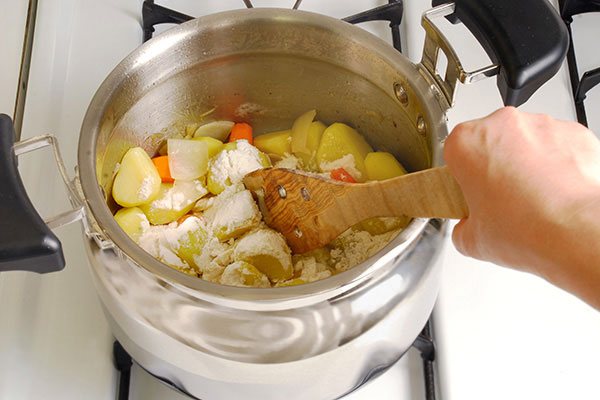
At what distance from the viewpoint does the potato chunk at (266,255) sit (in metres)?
0.72

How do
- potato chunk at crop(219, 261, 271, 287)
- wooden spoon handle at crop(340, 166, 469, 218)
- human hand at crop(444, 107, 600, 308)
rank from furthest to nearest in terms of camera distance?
potato chunk at crop(219, 261, 271, 287), wooden spoon handle at crop(340, 166, 469, 218), human hand at crop(444, 107, 600, 308)

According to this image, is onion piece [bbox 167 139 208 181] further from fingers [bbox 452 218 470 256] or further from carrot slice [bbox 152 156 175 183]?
fingers [bbox 452 218 470 256]

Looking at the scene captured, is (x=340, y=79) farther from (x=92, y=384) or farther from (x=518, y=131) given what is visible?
(x=92, y=384)

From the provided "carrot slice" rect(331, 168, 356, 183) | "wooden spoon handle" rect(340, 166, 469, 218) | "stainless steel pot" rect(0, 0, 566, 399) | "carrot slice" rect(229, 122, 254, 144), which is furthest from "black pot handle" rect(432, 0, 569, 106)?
"carrot slice" rect(229, 122, 254, 144)

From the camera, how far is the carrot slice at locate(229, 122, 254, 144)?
2.90 feet

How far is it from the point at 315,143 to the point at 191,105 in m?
0.17

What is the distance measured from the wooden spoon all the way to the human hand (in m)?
0.03

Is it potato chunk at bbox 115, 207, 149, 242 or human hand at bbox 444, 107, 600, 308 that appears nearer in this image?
human hand at bbox 444, 107, 600, 308

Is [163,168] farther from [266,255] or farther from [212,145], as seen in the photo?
[266,255]

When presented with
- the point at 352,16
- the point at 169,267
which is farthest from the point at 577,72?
the point at 169,267

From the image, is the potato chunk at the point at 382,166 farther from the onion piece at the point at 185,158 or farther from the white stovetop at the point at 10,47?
the white stovetop at the point at 10,47

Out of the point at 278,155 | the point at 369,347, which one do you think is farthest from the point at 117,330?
the point at 278,155

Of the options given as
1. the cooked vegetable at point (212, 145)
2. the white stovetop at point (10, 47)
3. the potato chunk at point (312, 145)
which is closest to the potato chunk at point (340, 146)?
the potato chunk at point (312, 145)

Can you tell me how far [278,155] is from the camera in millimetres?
894
